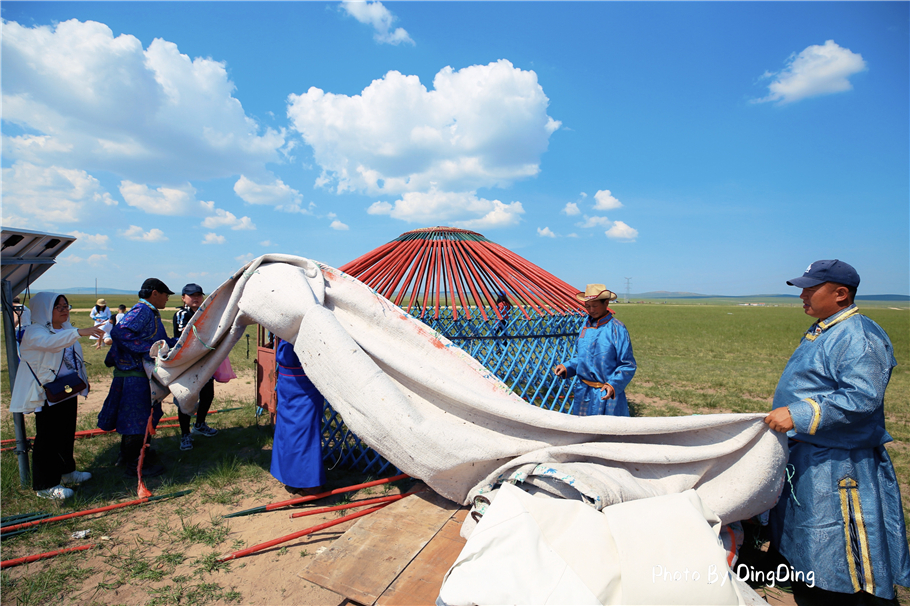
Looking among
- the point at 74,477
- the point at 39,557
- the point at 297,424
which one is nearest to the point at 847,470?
the point at 297,424

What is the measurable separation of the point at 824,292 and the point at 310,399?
2.92 m

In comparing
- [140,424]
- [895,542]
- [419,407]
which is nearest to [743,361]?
[895,542]

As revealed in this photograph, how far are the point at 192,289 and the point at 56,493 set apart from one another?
1.93m

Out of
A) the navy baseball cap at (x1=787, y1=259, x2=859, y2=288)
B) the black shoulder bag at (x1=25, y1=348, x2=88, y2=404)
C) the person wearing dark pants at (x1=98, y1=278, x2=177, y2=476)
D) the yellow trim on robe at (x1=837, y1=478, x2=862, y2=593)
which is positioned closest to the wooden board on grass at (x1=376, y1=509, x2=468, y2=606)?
the yellow trim on robe at (x1=837, y1=478, x2=862, y2=593)

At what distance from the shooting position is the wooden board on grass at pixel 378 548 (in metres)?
1.73

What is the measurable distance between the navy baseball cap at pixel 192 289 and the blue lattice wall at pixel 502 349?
1814mm

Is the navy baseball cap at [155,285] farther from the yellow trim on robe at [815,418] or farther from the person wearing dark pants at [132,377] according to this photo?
the yellow trim on robe at [815,418]

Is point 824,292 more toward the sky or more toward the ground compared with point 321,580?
more toward the sky

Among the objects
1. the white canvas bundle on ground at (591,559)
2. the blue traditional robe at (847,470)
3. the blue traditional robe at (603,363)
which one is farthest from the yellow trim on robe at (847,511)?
the blue traditional robe at (603,363)

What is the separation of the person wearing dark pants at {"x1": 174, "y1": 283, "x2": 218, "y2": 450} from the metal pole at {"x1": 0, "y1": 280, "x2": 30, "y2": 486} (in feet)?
3.38

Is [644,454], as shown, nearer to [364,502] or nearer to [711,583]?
[711,583]

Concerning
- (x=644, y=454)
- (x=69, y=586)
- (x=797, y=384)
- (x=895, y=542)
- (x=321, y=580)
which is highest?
(x=797, y=384)

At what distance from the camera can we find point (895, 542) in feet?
5.95

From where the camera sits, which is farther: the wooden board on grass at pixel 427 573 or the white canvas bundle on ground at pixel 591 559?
the wooden board on grass at pixel 427 573
